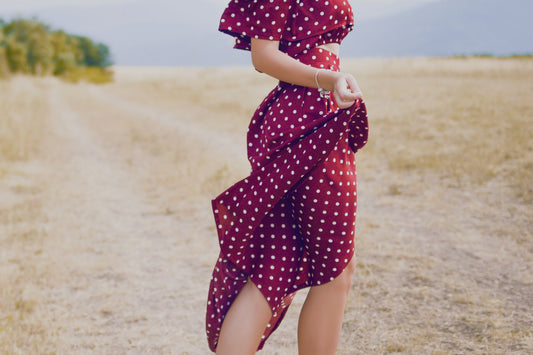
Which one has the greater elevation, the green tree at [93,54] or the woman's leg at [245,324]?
the woman's leg at [245,324]

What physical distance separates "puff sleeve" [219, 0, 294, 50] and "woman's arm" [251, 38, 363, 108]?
0.03 metres

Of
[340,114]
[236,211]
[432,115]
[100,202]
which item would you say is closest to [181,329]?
[236,211]

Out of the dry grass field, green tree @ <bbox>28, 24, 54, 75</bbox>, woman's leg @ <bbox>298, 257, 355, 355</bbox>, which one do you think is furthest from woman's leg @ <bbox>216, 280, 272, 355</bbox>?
green tree @ <bbox>28, 24, 54, 75</bbox>

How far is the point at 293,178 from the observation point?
4.72 ft

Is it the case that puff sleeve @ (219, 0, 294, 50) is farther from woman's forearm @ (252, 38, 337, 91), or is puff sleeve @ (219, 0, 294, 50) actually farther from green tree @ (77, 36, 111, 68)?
green tree @ (77, 36, 111, 68)

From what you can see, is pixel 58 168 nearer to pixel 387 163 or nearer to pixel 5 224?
pixel 5 224

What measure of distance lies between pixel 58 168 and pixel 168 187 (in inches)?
81.7

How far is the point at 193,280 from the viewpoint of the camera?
330cm

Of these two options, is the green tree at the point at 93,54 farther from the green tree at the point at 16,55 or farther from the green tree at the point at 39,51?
the green tree at the point at 16,55

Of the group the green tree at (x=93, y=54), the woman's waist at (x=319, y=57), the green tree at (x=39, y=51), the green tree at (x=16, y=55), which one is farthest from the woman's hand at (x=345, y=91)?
the green tree at (x=93, y=54)

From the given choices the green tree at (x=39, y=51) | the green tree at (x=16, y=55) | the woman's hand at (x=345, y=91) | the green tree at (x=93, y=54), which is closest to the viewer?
the woman's hand at (x=345, y=91)

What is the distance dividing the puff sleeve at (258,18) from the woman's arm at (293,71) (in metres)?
0.03

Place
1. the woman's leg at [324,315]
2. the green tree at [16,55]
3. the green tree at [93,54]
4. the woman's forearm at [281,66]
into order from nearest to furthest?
1. the woman's forearm at [281,66]
2. the woman's leg at [324,315]
3. the green tree at [16,55]
4. the green tree at [93,54]

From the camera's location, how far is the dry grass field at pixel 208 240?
258 centimetres
